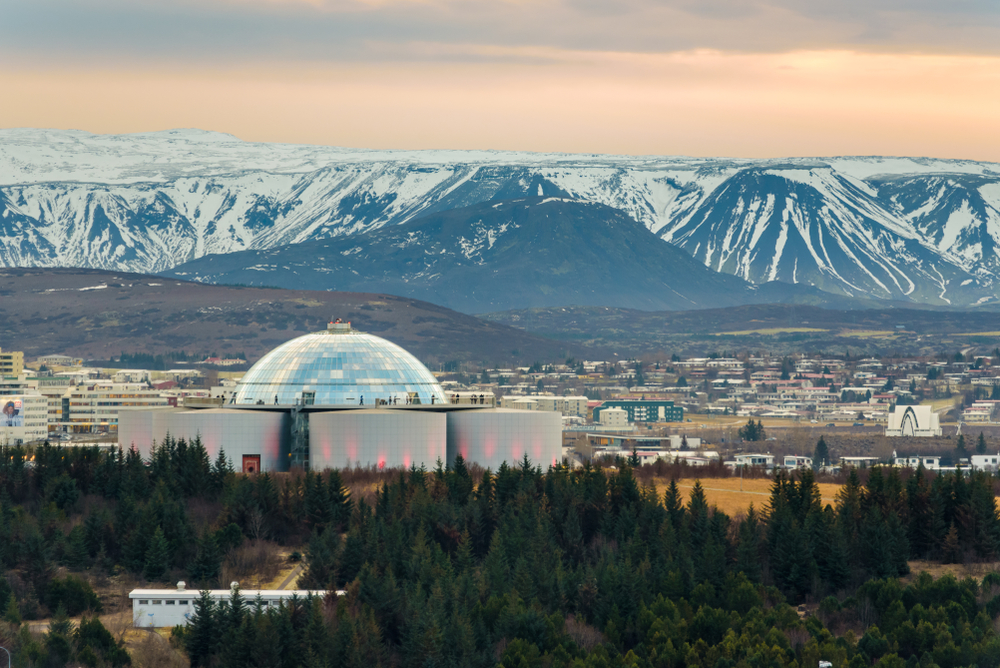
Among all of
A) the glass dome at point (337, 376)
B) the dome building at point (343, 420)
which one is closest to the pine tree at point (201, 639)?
the dome building at point (343, 420)

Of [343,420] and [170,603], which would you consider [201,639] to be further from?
[343,420]

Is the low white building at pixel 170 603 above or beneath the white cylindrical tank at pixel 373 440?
beneath

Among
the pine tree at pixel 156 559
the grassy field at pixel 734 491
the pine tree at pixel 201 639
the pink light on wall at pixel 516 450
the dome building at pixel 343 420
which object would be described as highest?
the dome building at pixel 343 420

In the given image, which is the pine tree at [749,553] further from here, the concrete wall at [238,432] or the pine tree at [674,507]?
the concrete wall at [238,432]

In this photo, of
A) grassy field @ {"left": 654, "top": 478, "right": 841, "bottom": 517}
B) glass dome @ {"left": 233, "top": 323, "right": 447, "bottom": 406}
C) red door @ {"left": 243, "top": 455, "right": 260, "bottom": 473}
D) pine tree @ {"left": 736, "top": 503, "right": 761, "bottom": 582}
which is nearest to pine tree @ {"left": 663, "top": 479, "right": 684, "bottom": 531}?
grassy field @ {"left": 654, "top": 478, "right": 841, "bottom": 517}

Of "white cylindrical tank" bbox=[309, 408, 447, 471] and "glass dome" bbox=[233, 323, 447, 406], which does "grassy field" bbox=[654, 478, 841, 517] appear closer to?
"white cylindrical tank" bbox=[309, 408, 447, 471]
